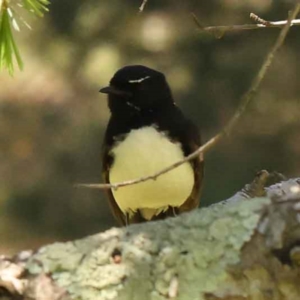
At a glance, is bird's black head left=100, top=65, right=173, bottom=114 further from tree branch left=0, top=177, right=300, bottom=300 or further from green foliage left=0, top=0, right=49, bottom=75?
tree branch left=0, top=177, right=300, bottom=300

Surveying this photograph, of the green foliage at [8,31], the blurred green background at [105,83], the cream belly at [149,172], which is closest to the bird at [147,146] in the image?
the cream belly at [149,172]

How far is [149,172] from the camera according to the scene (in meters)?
2.51

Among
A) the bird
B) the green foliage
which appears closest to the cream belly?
the bird

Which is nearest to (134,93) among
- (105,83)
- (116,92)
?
(116,92)

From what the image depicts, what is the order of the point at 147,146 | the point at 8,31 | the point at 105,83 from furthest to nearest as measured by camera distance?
the point at 105,83 < the point at 147,146 < the point at 8,31

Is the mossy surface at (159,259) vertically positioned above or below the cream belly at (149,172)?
above

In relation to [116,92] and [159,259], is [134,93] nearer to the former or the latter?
[116,92]

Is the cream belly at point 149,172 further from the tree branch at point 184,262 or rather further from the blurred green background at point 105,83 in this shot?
the blurred green background at point 105,83

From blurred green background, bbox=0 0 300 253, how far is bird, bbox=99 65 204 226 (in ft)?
7.20

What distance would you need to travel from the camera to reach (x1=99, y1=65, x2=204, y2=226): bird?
2.51 metres

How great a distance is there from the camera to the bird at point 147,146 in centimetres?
251

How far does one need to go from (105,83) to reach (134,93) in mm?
2288

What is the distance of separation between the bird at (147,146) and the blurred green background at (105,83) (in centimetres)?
219

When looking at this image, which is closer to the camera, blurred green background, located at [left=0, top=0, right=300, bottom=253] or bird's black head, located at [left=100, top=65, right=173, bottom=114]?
bird's black head, located at [left=100, top=65, right=173, bottom=114]
